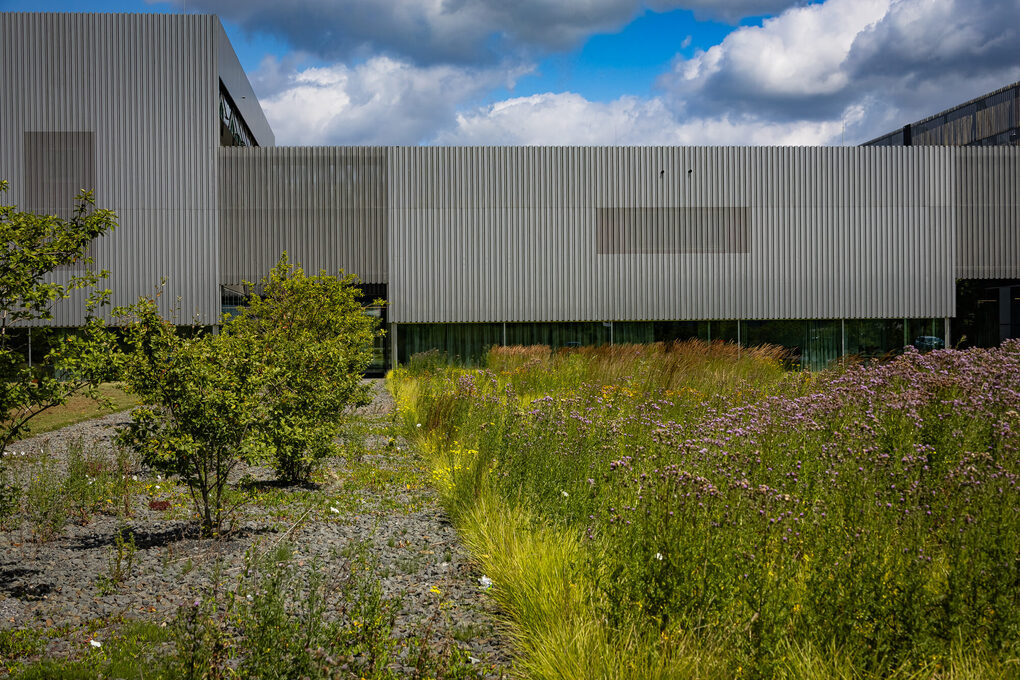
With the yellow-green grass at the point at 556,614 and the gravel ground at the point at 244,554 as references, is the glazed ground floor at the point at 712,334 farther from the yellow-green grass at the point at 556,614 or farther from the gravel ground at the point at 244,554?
the yellow-green grass at the point at 556,614

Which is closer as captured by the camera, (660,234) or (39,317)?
(39,317)

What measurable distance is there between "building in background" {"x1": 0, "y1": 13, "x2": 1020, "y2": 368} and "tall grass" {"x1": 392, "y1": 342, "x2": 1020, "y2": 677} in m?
16.5

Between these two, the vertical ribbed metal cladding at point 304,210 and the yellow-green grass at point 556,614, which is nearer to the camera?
the yellow-green grass at point 556,614

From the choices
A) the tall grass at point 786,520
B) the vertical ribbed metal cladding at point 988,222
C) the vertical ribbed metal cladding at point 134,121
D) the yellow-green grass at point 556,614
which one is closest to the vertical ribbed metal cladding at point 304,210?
the vertical ribbed metal cladding at point 134,121

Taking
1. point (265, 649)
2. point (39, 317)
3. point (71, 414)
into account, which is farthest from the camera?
point (71, 414)

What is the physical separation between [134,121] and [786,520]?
24.5m

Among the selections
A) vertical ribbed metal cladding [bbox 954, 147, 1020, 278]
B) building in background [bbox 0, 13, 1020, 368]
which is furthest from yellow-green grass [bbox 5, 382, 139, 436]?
vertical ribbed metal cladding [bbox 954, 147, 1020, 278]

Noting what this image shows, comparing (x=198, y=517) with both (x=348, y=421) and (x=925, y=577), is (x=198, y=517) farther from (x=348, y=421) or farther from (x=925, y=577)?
(x=348, y=421)

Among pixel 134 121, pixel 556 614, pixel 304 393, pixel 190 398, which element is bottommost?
pixel 556 614

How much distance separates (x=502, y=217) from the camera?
24.0m

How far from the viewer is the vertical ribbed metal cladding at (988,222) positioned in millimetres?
24547

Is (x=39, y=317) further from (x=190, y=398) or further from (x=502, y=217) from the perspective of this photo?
(x=502, y=217)

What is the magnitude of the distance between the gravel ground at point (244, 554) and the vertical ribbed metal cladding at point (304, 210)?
16.9 m

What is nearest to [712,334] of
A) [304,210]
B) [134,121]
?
[304,210]
